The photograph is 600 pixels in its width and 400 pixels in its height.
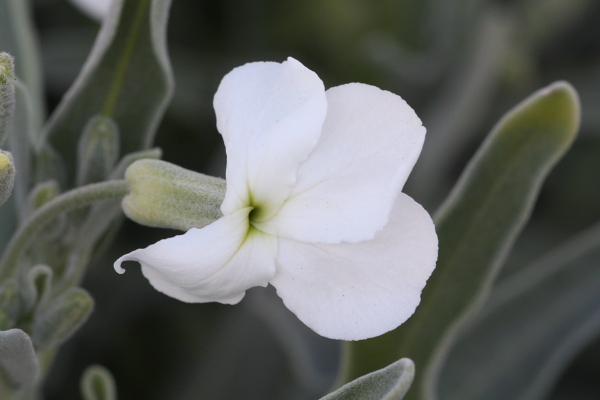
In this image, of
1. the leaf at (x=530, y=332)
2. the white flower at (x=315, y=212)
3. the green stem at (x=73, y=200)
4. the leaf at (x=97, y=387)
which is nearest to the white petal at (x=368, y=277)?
the white flower at (x=315, y=212)

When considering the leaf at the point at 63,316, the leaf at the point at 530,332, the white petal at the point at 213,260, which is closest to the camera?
the white petal at the point at 213,260

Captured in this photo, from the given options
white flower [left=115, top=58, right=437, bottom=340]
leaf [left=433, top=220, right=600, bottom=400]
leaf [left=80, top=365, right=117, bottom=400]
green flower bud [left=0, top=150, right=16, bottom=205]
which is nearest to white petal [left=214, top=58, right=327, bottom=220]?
white flower [left=115, top=58, right=437, bottom=340]

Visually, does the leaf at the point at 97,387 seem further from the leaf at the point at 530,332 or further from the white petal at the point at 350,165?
the leaf at the point at 530,332

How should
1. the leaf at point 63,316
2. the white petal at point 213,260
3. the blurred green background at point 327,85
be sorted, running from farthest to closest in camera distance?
the blurred green background at point 327,85
the leaf at point 63,316
the white petal at point 213,260

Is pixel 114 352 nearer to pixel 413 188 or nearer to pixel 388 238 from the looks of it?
pixel 413 188

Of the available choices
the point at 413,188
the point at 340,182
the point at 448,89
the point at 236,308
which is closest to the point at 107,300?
the point at 236,308

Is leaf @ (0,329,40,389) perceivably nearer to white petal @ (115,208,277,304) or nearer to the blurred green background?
white petal @ (115,208,277,304)
